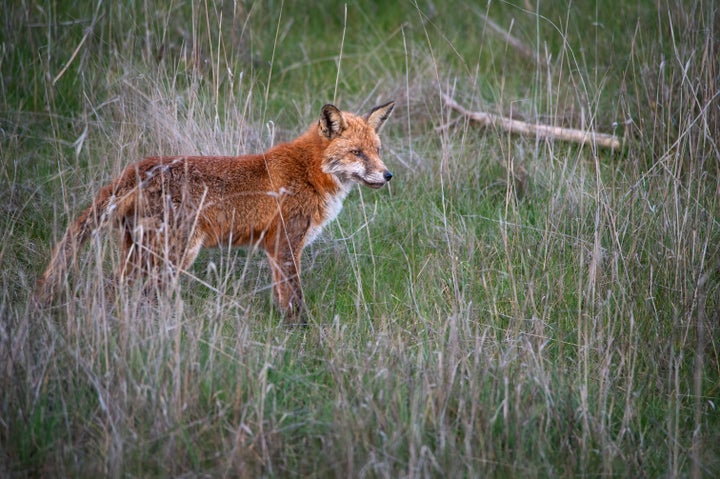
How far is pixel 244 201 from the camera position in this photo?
554 cm

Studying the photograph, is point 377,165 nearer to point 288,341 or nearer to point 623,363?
point 288,341

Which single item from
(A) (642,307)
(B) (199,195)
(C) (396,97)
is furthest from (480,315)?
(C) (396,97)

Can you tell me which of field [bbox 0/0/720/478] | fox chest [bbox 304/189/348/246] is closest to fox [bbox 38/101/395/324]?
fox chest [bbox 304/189/348/246]

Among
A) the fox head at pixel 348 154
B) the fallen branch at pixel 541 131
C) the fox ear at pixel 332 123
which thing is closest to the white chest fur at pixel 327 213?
the fox head at pixel 348 154

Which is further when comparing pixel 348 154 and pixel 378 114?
pixel 378 114

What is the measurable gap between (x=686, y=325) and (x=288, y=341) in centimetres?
263

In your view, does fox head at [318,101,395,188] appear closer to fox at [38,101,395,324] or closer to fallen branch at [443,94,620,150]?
fox at [38,101,395,324]

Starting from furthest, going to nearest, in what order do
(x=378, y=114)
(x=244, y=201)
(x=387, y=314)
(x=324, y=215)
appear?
(x=378, y=114), (x=324, y=215), (x=244, y=201), (x=387, y=314)

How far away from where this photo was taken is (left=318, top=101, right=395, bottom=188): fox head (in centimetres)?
596

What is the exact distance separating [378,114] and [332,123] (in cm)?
53

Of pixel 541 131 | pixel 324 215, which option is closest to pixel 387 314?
pixel 324 215

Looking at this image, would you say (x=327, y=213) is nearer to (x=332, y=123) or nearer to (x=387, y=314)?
(x=332, y=123)

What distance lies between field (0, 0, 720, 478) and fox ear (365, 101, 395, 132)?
2.73 ft

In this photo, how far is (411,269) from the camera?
5938mm
